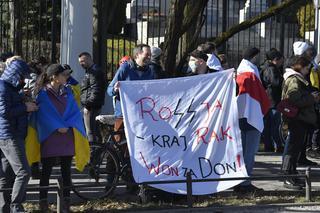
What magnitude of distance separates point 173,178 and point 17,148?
1936 millimetres

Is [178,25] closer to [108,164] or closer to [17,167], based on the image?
[108,164]

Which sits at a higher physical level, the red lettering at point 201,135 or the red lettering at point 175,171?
the red lettering at point 201,135

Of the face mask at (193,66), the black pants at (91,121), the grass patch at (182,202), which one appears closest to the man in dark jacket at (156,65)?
the face mask at (193,66)

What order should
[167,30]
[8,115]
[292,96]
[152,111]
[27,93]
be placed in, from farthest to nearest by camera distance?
1. [167,30]
2. [292,96]
3. [152,111]
4. [27,93]
5. [8,115]

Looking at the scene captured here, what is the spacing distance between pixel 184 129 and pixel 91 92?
2853mm

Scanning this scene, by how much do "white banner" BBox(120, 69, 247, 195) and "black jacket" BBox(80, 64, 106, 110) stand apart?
2477mm

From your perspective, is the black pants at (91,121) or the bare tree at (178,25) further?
the bare tree at (178,25)

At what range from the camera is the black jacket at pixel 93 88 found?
10.8 metres

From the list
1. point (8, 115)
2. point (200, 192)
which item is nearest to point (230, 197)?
point (200, 192)

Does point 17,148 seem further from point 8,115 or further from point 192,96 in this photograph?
point 192,96

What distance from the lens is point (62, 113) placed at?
7855mm

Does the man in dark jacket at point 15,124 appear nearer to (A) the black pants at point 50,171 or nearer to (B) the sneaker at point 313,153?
(A) the black pants at point 50,171

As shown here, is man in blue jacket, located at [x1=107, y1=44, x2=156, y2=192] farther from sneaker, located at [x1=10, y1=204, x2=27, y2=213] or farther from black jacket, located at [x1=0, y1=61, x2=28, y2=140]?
sneaker, located at [x1=10, y1=204, x2=27, y2=213]

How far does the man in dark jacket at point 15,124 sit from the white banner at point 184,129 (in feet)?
4.54
